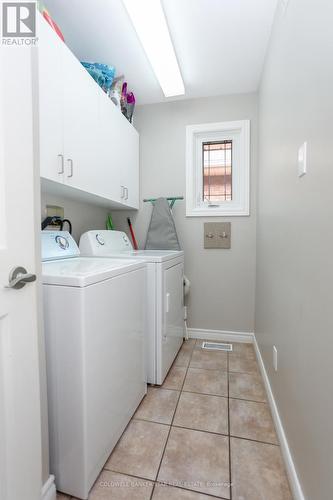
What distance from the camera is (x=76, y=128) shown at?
146 cm

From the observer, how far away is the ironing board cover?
8.10 feet

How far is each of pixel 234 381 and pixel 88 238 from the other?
1520mm

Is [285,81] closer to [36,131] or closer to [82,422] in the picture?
[36,131]

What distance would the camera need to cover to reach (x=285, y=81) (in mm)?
1313

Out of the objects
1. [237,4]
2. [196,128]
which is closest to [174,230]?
[196,128]

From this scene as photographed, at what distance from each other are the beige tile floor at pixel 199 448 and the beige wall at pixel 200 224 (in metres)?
0.77

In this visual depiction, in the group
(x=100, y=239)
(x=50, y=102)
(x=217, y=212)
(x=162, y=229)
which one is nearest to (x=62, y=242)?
(x=100, y=239)

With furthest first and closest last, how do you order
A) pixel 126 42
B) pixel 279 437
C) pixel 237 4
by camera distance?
pixel 126 42, pixel 237 4, pixel 279 437

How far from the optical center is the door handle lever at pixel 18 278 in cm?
68

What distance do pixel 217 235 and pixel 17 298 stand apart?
6.64 ft

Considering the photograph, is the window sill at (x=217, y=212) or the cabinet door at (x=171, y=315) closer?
the cabinet door at (x=171, y=315)

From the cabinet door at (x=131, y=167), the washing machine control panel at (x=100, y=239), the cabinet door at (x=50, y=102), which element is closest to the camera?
the cabinet door at (x=50, y=102)

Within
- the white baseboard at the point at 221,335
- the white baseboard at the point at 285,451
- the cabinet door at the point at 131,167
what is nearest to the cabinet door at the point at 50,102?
the cabinet door at the point at 131,167

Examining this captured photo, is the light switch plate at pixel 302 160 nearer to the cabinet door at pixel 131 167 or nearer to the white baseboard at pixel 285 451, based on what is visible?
the white baseboard at pixel 285 451
